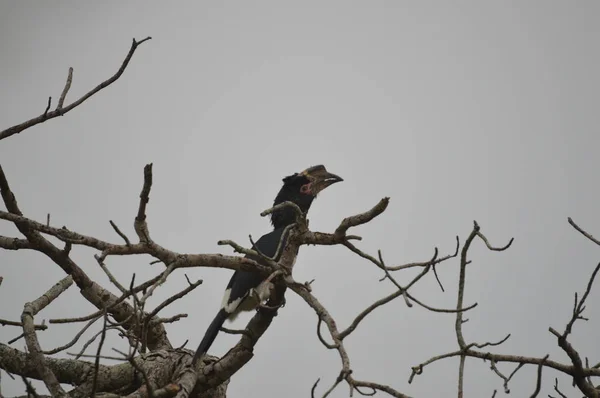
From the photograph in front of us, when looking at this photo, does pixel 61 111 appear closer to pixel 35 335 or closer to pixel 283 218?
pixel 35 335

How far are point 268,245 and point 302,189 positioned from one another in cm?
83

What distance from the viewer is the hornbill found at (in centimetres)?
415

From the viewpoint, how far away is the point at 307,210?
593 cm

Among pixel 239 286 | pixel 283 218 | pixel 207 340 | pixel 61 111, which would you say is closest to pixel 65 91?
pixel 61 111

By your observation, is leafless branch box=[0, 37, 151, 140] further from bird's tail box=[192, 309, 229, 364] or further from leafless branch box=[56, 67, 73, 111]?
bird's tail box=[192, 309, 229, 364]

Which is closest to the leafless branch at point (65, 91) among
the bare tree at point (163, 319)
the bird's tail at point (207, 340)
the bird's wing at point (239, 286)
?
the bare tree at point (163, 319)

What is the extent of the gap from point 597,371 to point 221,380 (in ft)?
6.91

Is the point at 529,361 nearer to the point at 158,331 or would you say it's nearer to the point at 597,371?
the point at 597,371

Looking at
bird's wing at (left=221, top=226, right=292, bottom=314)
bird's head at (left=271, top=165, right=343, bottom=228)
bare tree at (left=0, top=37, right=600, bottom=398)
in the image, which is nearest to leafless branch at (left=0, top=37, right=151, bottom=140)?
bare tree at (left=0, top=37, right=600, bottom=398)

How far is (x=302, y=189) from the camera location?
584cm

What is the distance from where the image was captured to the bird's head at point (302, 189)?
582 centimetres

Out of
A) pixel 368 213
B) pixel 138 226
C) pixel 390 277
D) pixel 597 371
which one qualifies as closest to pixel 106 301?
pixel 138 226

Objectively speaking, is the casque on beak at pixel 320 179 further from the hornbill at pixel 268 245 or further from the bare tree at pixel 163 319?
the bare tree at pixel 163 319

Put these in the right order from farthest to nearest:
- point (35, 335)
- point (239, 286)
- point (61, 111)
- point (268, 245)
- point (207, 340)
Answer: point (268, 245) < point (239, 286) < point (207, 340) < point (35, 335) < point (61, 111)
